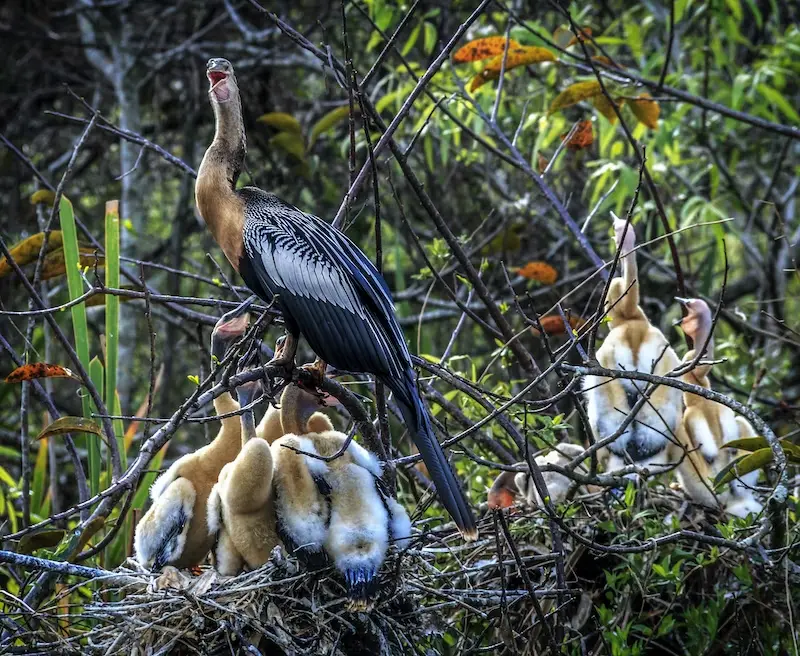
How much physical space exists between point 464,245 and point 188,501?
1.49m

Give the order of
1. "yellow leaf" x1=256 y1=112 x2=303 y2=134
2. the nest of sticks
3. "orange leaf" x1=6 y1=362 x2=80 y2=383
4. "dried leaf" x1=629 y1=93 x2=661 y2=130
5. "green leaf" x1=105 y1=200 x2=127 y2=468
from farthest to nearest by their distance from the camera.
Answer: "yellow leaf" x1=256 y1=112 x2=303 y2=134 → "dried leaf" x1=629 y1=93 x2=661 y2=130 → "green leaf" x1=105 y1=200 x2=127 y2=468 → "orange leaf" x1=6 y1=362 x2=80 y2=383 → the nest of sticks

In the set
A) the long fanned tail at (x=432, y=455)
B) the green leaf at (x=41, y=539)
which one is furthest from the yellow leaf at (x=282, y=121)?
the green leaf at (x=41, y=539)

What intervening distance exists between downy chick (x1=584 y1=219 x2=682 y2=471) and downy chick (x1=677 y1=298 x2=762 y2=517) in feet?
0.30

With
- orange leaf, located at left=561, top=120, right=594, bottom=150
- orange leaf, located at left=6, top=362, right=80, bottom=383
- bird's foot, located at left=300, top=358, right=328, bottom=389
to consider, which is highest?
orange leaf, located at left=561, top=120, right=594, bottom=150

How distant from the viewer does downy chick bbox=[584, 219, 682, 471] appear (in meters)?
4.05

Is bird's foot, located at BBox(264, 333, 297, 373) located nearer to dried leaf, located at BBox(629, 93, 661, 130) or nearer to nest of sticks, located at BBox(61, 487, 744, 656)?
nest of sticks, located at BBox(61, 487, 744, 656)

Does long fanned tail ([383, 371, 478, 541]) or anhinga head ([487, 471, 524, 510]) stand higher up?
long fanned tail ([383, 371, 478, 541])

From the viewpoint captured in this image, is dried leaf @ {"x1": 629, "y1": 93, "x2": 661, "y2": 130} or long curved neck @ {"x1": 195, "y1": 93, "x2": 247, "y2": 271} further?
dried leaf @ {"x1": 629, "y1": 93, "x2": 661, "y2": 130}

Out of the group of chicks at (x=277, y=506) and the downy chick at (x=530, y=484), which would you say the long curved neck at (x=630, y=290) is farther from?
the group of chicks at (x=277, y=506)

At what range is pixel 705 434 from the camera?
4102 mm

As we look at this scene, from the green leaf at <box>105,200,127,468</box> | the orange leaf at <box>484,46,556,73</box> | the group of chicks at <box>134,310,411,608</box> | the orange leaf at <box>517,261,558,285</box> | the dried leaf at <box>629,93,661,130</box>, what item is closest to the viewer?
the group of chicks at <box>134,310,411,608</box>

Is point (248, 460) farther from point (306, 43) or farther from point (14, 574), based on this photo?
point (306, 43)

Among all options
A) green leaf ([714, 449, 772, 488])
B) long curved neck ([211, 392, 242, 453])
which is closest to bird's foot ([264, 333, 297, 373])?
long curved neck ([211, 392, 242, 453])

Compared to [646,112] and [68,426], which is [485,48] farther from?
[68,426]
